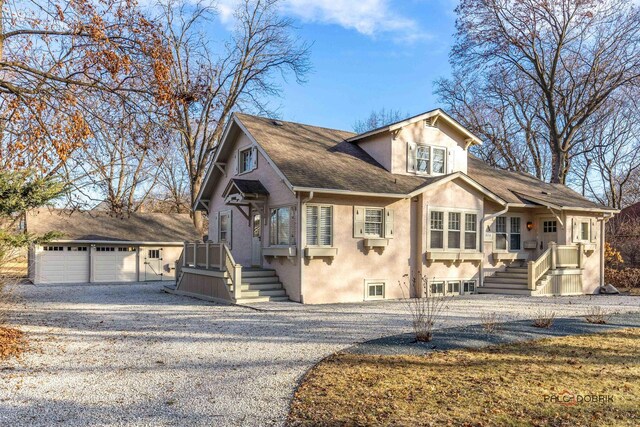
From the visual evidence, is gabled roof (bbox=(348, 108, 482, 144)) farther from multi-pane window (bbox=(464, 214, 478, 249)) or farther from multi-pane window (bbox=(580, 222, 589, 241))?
multi-pane window (bbox=(580, 222, 589, 241))

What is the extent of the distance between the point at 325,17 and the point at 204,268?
945 cm

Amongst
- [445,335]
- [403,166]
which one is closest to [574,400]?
[445,335]

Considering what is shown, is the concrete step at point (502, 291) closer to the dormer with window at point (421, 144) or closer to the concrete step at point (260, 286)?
the dormer with window at point (421, 144)

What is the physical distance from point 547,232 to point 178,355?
668 inches

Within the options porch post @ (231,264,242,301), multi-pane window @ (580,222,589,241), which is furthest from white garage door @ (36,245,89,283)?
multi-pane window @ (580,222,589,241)

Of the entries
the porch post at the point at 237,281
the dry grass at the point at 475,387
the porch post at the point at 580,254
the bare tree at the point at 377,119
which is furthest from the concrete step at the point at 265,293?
the bare tree at the point at 377,119

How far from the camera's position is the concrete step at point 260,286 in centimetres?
1500

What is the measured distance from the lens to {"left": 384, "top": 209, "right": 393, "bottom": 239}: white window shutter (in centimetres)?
1619

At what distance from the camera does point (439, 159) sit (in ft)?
62.7

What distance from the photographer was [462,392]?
19.8 feet

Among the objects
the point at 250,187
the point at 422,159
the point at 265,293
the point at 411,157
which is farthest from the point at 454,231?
the point at 250,187

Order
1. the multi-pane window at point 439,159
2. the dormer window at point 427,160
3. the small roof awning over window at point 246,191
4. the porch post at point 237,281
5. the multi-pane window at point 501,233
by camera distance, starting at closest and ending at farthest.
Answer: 1. the porch post at point 237,281
2. the small roof awning over window at point 246,191
3. the dormer window at point 427,160
4. the multi-pane window at point 439,159
5. the multi-pane window at point 501,233

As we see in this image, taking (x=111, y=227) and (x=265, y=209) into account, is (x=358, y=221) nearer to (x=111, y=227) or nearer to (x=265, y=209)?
(x=265, y=209)

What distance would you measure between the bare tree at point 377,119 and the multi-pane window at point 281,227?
37.7 m
